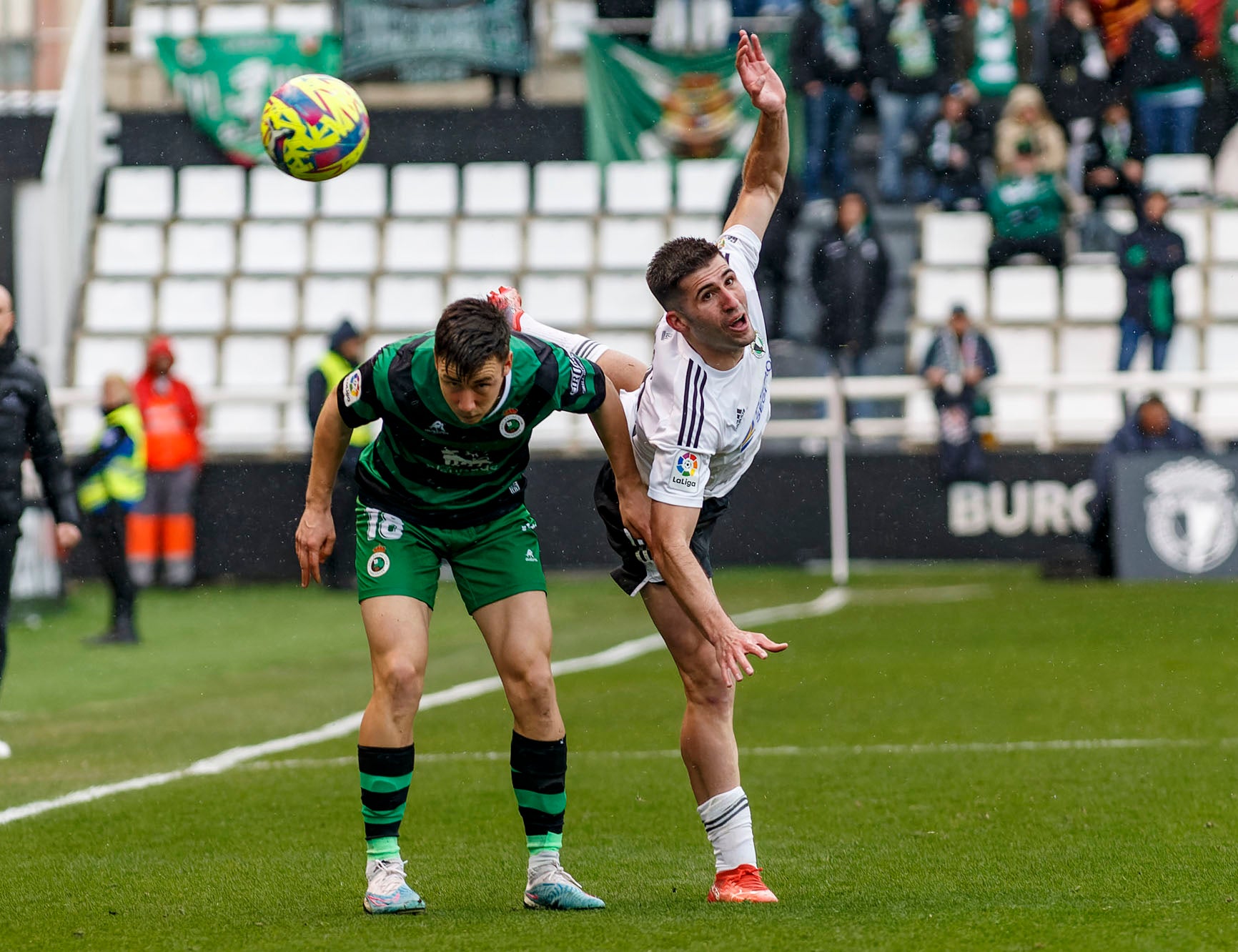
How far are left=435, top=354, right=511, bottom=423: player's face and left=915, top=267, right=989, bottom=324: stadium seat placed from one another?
16006 mm

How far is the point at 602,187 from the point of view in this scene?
22.5 metres

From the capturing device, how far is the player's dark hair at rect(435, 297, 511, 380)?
5.18 m

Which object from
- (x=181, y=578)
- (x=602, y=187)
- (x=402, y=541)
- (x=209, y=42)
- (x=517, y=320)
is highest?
(x=209, y=42)

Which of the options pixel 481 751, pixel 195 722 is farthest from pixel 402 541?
pixel 195 722

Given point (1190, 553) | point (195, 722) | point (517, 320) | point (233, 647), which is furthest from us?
point (1190, 553)

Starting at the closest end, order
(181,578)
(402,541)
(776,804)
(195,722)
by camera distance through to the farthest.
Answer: (402,541) < (776,804) < (195,722) < (181,578)

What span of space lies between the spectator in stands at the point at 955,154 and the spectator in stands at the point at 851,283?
1978mm

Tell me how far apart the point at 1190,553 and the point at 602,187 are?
9334 mm

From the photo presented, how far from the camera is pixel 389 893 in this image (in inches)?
212

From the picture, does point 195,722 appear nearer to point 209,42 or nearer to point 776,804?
point 776,804

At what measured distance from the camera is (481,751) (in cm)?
877

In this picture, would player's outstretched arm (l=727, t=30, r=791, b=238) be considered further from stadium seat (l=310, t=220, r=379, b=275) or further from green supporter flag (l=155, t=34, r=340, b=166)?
stadium seat (l=310, t=220, r=379, b=275)

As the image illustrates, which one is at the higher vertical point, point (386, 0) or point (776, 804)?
point (386, 0)

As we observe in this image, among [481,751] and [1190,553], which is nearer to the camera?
[481,751]
